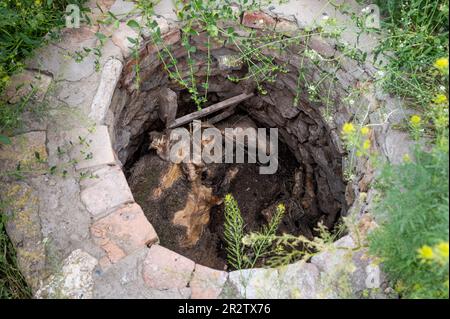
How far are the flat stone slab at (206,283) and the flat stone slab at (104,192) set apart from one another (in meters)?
0.56

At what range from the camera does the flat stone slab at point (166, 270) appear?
2467mm

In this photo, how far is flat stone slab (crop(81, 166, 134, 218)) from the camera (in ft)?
8.72

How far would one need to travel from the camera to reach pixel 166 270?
8.13 ft

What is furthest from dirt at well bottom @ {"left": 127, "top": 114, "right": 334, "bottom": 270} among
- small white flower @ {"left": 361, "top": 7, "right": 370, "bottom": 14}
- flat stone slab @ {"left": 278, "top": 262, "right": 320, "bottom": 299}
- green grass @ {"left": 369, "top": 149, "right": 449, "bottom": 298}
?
green grass @ {"left": 369, "top": 149, "right": 449, "bottom": 298}

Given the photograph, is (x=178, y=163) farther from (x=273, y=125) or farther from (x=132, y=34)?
(x=132, y=34)

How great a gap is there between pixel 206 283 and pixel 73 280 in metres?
0.65

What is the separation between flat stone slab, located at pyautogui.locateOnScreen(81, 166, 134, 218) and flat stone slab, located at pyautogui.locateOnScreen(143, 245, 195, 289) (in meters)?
0.33

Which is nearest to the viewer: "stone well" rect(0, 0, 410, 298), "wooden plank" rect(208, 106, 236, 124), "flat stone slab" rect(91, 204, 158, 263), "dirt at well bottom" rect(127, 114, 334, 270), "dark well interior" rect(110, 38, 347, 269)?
"stone well" rect(0, 0, 410, 298)

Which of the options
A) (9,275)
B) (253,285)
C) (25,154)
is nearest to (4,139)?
(25,154)

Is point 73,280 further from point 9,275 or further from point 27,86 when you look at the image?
point 27,86

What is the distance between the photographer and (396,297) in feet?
7.72

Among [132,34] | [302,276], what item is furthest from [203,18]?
[302,276]

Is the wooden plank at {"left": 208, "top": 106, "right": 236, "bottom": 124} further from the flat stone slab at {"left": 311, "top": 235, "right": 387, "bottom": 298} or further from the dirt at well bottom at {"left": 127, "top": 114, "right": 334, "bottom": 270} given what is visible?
the flat stone slab at {"left": 311, "top": 235, "right": 387, "bottom": 298}
